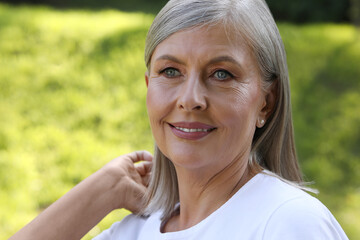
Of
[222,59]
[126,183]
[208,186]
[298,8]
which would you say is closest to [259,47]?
[222,59]

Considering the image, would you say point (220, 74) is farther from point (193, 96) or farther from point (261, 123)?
point (261, 123)

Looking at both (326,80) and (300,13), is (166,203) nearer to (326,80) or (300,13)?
(326,80)

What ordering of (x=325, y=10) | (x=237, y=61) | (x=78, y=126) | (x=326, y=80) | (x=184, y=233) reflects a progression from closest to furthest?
(x=237, y=61) < (x=184, y=233) < (x=78, y=126) < (x=326, y=80) < (x=325, y=10)

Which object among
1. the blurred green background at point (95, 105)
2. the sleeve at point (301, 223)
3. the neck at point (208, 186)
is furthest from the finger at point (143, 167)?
the blurred green background at point (95, 105)

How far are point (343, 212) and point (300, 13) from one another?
7809 millimetres

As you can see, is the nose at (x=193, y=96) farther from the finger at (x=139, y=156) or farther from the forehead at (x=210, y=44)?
the finger at (x=139, y=156)

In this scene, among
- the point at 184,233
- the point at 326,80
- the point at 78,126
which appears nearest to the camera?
the point at 184,233

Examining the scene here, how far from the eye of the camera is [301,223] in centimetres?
158

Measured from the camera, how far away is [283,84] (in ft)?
6.47

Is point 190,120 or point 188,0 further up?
point 188,0

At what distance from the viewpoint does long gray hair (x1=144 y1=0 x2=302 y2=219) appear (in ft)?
5.92

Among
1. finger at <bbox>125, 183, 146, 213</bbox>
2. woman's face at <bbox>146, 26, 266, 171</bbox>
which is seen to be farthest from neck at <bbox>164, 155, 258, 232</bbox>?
finger at <bbox>125, 183, 146, 213</bbox>

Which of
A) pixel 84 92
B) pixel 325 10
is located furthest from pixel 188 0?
pixel 325 10

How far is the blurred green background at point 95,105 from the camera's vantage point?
492cm
